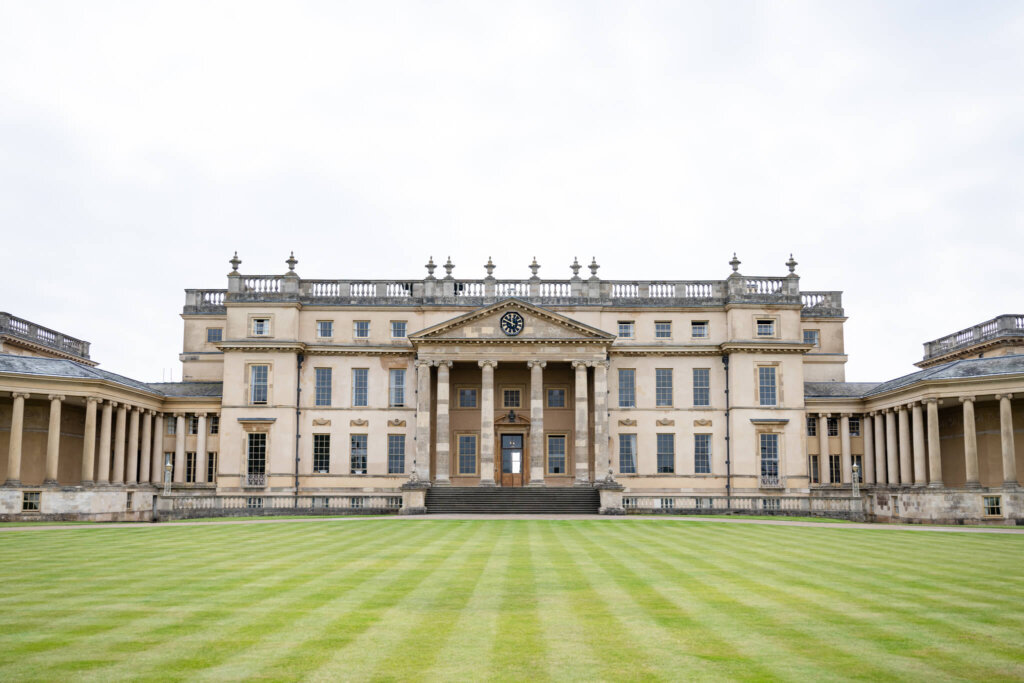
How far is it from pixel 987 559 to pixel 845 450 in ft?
124

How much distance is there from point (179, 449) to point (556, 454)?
2455 cm

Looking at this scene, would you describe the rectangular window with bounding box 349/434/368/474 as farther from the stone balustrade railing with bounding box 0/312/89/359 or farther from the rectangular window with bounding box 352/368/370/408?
the stone balustrade railing with bounding box 0/312/89/359

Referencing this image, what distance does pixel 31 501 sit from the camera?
42.3m

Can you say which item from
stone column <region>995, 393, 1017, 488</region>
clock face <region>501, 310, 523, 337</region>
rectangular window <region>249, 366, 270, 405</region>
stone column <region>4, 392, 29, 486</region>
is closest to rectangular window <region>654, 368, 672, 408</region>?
clock face <region>501, 310, 523, 337</region>

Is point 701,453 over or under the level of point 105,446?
under

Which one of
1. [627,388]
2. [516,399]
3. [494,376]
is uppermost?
[494,376]

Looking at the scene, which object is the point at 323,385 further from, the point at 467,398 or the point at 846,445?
the point at 846,445

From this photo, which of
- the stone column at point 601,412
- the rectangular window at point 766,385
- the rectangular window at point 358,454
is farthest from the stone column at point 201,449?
the rectangular window at point 766,385

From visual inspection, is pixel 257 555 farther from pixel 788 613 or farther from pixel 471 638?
pixel 788 613

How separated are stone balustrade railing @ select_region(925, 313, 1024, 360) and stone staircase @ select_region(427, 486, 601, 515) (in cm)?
2712

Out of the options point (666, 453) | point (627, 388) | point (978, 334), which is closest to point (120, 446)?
point (627, 388)

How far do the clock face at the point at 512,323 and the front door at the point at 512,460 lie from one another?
779cm

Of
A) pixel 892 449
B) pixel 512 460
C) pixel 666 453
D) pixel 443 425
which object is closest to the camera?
pixel 443 425

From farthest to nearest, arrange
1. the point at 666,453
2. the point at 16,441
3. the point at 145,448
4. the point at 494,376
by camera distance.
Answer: the point at 494,376 < the point at 666,453 < the point at 145,448 < the point at 16,441
